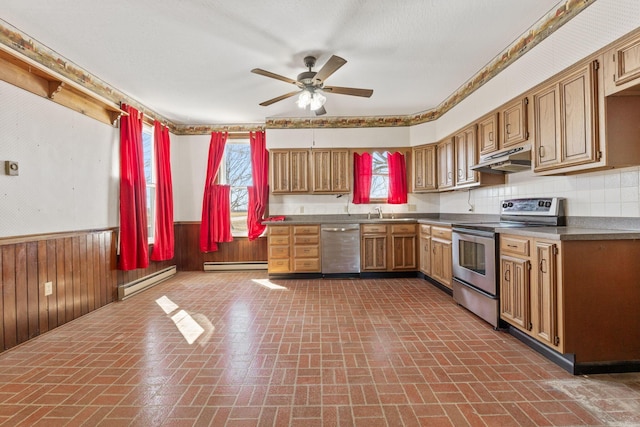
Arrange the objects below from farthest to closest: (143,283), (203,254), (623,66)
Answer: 1. (203,254)
2. (143,283)
3. (623,66)

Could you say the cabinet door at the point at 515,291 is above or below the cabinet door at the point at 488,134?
below

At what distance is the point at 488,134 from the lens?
10.9ft

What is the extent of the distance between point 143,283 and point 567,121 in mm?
Answer: 5201

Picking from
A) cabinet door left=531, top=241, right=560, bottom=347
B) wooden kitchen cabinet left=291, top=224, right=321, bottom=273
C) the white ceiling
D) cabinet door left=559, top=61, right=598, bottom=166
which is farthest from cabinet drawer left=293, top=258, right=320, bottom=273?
cabinet door left=559, top=61, right=598, bottom=166

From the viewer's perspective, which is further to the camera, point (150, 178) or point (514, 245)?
point (150, 178)

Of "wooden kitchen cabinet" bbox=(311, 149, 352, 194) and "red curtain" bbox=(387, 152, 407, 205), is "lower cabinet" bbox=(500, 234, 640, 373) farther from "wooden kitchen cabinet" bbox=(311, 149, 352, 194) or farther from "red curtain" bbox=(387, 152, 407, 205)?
"wooden kitchen cabinet" bbox=(311, 149, 352, 194)

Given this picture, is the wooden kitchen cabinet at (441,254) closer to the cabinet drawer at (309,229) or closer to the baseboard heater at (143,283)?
the cabinet drawer at (309,229)

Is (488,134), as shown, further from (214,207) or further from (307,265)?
(214,207)

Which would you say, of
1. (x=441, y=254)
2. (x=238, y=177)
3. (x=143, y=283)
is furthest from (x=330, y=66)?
(x=143, y=283)

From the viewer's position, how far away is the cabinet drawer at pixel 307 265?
→ 468 cm

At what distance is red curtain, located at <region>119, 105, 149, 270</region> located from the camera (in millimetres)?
3705

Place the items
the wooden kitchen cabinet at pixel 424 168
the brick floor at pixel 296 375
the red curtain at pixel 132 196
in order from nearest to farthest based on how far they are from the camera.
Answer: the brick floor at pixel 296 375
the red curtain at pixel 132 196
the wooden kitchen cabinet at pixel 424 168

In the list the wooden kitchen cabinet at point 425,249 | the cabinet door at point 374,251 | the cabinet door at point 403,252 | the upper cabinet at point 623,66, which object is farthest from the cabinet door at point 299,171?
the upper cabinet at point 623,66

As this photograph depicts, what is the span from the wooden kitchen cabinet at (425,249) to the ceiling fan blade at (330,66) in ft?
8.61
